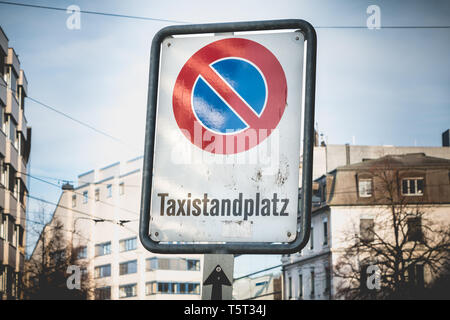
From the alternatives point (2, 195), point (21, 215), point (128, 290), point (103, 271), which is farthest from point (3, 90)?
point (103, 271)

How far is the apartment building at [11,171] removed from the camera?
4372cm

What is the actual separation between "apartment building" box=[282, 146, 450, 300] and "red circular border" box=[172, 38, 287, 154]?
47.3m

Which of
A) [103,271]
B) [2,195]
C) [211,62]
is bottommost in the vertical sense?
[211,62]

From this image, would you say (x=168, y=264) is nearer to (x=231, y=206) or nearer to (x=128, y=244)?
(x=128, y=244)

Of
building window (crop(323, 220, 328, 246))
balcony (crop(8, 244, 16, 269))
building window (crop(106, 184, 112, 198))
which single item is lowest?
balcony (crop(8, 244, 16, 269))

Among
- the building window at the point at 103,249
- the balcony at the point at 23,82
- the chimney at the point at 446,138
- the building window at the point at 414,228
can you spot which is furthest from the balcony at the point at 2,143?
the building window at the point at 103,249

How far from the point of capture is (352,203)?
55.5 metres

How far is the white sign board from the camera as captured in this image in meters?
2.10

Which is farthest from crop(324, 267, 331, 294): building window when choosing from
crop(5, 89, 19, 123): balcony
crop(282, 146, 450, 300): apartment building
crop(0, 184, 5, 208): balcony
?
crop(5, 89, 19, 123): balcony

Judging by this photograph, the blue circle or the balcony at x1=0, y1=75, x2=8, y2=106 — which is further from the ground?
the balcony at x1=0, y1=75, x2=8, y2=106

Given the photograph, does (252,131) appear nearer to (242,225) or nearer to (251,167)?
(251,167)

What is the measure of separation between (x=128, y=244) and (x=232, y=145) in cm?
8700

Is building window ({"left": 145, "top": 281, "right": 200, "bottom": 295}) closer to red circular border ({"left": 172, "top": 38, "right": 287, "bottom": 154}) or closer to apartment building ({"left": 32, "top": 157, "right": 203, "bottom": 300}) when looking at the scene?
apartment building ({"left": 32, "top": 157, "right": 203, "bottom": 300})
